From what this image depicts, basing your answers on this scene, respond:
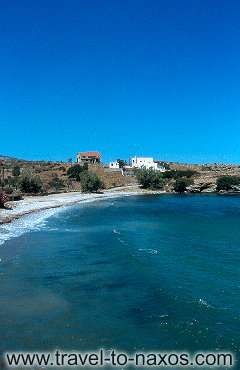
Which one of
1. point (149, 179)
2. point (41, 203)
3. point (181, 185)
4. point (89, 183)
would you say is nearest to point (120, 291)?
point (41, 203)

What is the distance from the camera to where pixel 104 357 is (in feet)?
58.5

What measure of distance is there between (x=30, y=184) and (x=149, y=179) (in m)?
49.2

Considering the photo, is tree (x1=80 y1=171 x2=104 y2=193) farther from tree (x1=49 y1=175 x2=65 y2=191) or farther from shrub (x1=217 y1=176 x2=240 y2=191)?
shrub (x1=217 y1=176 x2=240 y2=191)

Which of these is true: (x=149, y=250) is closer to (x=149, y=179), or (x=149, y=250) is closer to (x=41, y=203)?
(x=41, y=203)

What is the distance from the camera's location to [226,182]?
155 meters

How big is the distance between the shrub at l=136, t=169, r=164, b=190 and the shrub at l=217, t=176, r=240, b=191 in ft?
62.4

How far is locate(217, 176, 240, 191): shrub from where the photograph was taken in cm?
15462

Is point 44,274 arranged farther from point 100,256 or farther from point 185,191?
point 185,191

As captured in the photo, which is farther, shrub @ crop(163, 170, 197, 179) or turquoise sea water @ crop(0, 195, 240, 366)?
shrub @ crop(163, 170, 197, 179)

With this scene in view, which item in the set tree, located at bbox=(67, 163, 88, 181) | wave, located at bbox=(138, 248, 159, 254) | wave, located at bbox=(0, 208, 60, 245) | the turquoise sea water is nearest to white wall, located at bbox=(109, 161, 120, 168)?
tree, located at bbox=(67, 163, 88, 181)

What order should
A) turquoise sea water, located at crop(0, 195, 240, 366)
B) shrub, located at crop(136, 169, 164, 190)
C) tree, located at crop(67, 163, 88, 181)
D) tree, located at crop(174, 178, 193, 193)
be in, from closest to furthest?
turquoise sea water, located at crop(0, 195, 240, 366) → shrub, located at crop(136, 169, 164, 190) → tree, located at crop(174, 178, 193, 193) → tree, located at crop(67, 163, 88, 181)

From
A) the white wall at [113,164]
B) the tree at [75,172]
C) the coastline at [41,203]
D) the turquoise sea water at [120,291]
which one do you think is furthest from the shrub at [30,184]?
the white wall at [113,164]

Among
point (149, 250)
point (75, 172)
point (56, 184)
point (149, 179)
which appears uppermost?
point (75, 172)

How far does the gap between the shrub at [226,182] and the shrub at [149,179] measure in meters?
19.0
